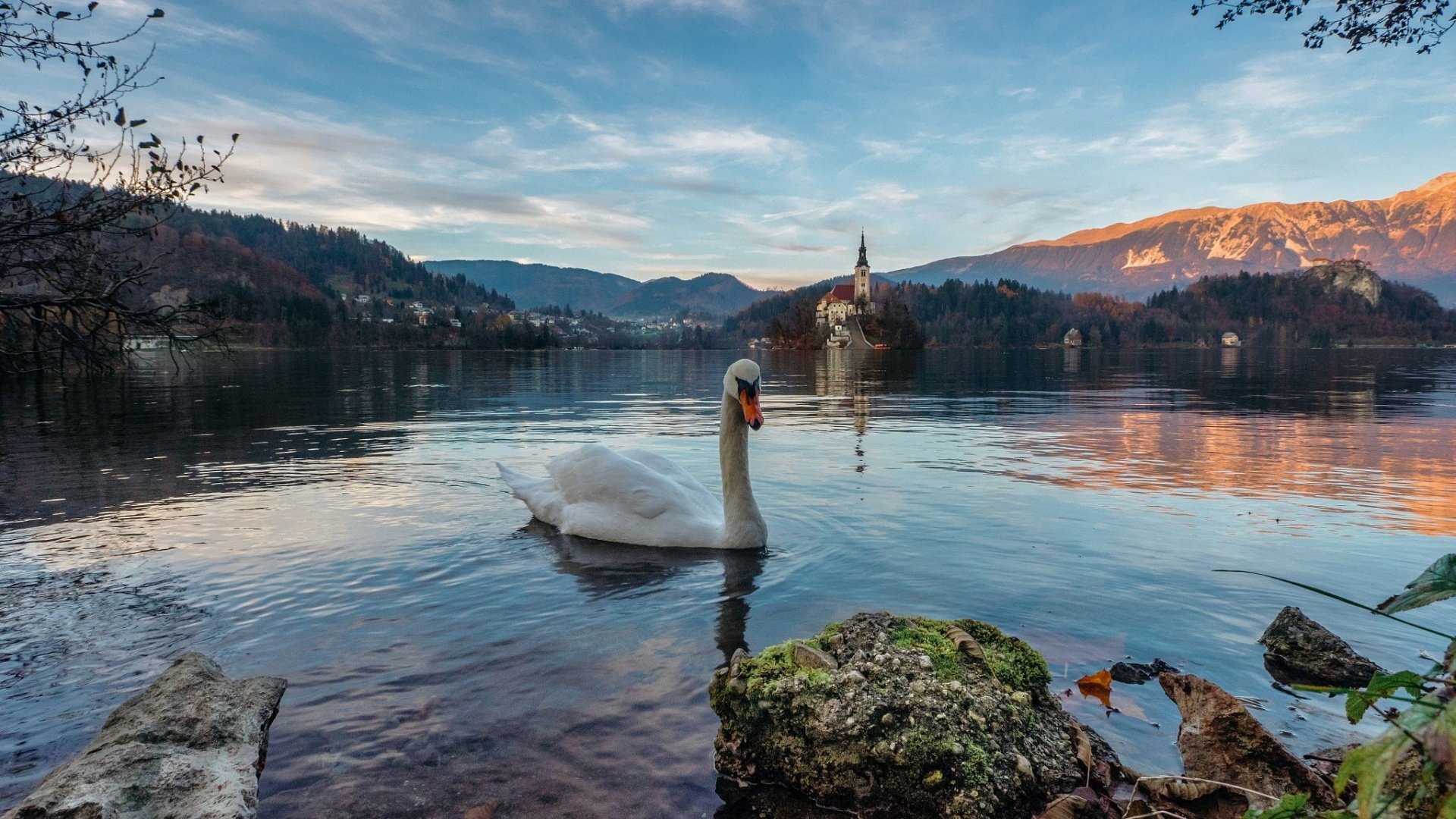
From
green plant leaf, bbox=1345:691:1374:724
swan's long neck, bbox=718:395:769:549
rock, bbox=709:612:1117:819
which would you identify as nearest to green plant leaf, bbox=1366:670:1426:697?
green plant leaf, bbox=1345:691:1374:724

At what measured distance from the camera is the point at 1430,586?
7.14ft

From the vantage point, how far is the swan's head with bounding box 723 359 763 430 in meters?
9.62

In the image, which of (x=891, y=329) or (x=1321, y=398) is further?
(x=891, y=329)

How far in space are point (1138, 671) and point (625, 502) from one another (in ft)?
21.4

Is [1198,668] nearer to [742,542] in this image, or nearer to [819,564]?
[819,564]

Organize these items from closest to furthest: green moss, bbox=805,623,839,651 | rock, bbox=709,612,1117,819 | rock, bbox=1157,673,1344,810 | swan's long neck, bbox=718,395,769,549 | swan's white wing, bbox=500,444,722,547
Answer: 1. rock, bbox=1157,673,1344,810
2. rock, bbox=709,612,1117,819
3. green moss, bbox=805,623,839,651
4. swan's long neck, bbox=718,395,769,549
5. swan's white wing, bbox=500,444,722,547

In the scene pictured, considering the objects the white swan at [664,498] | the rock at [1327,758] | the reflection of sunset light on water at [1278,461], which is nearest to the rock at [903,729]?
the rock at [1327,758]

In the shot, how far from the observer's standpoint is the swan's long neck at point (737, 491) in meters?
10.1

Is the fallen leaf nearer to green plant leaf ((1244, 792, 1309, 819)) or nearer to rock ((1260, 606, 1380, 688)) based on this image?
rock ((1260, 606, 1380, 688))

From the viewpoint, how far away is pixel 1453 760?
66.8 inches

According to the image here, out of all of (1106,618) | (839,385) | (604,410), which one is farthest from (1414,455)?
(839,385)

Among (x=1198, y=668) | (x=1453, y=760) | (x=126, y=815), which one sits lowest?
(x=1198, y=668)

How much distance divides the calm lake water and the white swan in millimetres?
308

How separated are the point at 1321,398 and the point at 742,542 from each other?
3630 cm
